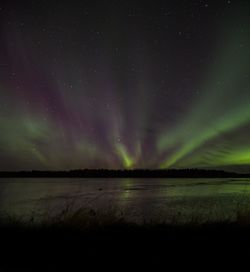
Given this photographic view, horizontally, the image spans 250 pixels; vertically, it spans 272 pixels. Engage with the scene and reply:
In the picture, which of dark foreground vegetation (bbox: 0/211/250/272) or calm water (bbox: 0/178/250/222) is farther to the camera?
calm water (bbox: 0/178/250/222)

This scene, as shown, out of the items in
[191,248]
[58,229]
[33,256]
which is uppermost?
[33,256]

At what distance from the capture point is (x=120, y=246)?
621cm

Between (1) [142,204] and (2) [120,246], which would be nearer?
(2) [120,246]

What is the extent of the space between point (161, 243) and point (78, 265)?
2005mm

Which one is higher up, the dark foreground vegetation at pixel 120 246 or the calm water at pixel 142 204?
the dark foreground vegetation at pixel 120 246

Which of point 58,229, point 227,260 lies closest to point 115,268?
point 227,260

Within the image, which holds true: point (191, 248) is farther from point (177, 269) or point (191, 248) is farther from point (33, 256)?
point (33, 256)

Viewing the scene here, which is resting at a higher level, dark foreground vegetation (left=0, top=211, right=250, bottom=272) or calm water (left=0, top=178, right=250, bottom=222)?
dark foreground vegetation (left=0, top=211, right=250, bottom=272)

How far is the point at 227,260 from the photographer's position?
216 inches

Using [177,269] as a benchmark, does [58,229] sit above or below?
below

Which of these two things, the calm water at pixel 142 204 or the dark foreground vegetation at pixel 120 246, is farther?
the calm water at pixel 142 204

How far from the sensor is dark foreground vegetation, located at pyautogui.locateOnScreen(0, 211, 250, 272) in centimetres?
535

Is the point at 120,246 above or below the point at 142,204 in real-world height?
above

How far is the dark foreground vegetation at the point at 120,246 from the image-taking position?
17.5 ft
